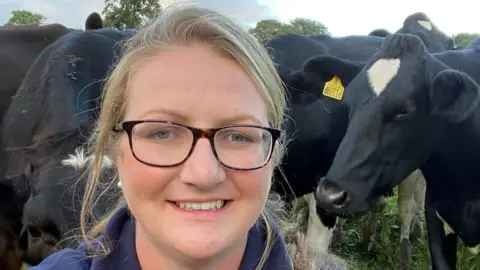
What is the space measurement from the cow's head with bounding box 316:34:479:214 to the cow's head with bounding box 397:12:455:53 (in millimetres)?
2796

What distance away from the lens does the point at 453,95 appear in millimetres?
4484

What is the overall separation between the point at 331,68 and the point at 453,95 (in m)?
1.46

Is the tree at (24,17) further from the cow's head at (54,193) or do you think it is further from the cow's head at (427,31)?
the cow's head at (54,193)

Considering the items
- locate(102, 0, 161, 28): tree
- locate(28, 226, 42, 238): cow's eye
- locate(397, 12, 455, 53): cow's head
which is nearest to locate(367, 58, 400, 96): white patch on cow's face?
locate(28, 226, 42, 238): cow's eye

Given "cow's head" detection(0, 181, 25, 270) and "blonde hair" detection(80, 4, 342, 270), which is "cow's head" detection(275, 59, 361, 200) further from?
"blonde hair" detection(80, 4, 342, 270)

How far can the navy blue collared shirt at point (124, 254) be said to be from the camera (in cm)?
149

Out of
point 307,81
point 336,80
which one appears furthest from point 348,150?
point 307,81

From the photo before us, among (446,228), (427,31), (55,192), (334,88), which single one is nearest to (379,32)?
(427,31)

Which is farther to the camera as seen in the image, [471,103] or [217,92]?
[471,103]

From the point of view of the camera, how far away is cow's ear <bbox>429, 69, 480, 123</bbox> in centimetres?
439

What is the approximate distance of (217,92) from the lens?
148 centimetres

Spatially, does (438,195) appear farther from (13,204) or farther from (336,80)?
(13,204)

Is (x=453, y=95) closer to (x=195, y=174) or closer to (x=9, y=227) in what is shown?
(x=9, y=227)

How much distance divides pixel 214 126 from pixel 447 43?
711 centimetres
